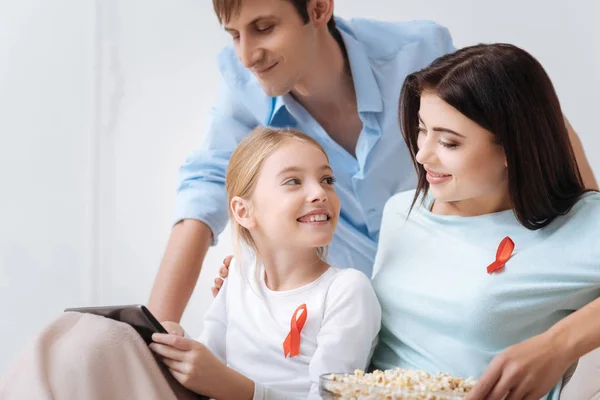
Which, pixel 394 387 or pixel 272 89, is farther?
pixel 272 89

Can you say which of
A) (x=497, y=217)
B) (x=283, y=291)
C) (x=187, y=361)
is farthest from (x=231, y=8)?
(x=187, y=361)

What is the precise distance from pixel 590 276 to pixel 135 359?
2.42ft

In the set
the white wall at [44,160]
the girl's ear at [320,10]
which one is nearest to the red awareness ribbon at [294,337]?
the girl's ear at [320,10]

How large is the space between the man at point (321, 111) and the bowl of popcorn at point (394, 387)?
82 cm

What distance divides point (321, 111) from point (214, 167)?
0.99 feet

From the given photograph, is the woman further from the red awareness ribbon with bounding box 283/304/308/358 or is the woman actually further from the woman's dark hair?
the red awareness ribbon with bounding box 283/304/308/358

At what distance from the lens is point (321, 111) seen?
7.32 ft

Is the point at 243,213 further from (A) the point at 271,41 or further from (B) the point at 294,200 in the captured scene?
(A) the point at 271,41

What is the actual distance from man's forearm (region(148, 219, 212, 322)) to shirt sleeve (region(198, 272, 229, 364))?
22 cm

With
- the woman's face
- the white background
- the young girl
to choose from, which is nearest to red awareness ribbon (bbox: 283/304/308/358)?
the young girl

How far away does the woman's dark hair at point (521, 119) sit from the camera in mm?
1491

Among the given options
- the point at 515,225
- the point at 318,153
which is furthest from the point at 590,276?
the point at 318,153

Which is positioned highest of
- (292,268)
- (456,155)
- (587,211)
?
(456,155)

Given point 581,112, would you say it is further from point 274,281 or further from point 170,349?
point 170,349
